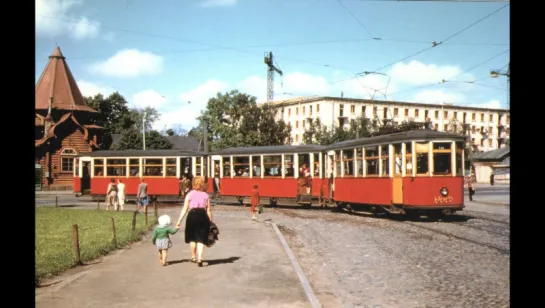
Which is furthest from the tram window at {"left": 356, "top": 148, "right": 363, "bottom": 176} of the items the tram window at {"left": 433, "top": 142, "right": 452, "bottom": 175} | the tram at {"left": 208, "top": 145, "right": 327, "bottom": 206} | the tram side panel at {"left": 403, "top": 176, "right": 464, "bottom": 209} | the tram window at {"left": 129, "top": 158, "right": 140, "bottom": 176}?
the tram window at {"left": 129, "top": 158, "right": 140, "bottom": 176}

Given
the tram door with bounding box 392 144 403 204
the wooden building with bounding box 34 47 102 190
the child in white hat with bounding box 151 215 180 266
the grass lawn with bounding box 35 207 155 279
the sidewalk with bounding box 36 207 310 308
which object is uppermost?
the wooden building with bounding box 34 47 102 190

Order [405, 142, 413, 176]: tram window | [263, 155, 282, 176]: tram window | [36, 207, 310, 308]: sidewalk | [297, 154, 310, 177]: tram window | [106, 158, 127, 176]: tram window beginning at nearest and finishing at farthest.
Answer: [36, 207, 310, 308]: sidewalk
[405, 142, 413, 176]: tram window
[297, 154, 310, 177]: tram window
[263, 155, 282, 176]: tram window
[106, 158, 127, 176]: tram window

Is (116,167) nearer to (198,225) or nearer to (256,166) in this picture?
(256,166)

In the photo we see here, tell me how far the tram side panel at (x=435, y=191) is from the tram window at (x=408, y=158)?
30cm

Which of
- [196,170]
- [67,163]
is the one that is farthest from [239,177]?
[67,163]

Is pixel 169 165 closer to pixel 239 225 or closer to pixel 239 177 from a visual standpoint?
pixel 239 177

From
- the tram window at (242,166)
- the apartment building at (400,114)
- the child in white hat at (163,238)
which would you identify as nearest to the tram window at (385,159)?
the tram window at (242,166)

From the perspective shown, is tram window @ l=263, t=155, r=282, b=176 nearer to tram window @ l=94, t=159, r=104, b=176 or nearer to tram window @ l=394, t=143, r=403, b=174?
tram window @ l=394, t=143, r=403, b=174

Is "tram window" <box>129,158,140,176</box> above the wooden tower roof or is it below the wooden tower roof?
below

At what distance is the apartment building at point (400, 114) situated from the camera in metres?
94.2

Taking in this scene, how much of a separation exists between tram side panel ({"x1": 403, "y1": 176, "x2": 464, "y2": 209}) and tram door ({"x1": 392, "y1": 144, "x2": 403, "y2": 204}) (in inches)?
18.2

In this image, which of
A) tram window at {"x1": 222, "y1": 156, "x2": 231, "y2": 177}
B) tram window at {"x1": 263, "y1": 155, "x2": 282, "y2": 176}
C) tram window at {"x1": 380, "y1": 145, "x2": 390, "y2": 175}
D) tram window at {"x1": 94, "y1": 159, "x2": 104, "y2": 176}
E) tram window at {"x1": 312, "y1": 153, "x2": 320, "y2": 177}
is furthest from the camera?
tram window at {"x1": 94, "y1": 159, "x2": 104, "y2": 176}

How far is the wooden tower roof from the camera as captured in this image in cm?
5469
